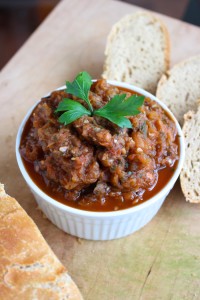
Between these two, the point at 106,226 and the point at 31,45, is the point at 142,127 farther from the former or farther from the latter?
the point at 31,45

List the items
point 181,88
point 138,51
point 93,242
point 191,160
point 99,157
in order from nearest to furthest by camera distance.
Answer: point 99,157 → point 93,242 → point 191,160 → point 181,88 → point 138,51

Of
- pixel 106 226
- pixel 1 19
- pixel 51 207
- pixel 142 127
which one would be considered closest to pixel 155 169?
pixel 142 127

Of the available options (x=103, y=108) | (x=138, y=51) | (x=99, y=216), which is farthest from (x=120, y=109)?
(x=138, y=51)

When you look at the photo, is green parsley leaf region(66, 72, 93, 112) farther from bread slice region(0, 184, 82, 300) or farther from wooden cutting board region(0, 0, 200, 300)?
wooden cutting board region(0, 0, 200, 300)

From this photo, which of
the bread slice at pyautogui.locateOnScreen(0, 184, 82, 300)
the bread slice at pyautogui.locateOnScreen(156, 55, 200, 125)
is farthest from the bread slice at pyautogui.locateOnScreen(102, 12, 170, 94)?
the bread slice at pyautogui.locateOnScreen(0, 184, 82, 300)

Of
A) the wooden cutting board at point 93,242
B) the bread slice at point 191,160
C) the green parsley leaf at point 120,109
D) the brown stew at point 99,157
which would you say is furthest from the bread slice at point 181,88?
the green parsley leaf at point 120,109

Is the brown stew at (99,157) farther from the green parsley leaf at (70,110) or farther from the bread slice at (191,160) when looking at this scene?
the bread slice at (191,160)

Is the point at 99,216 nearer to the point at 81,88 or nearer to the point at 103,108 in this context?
the point at 103,108
